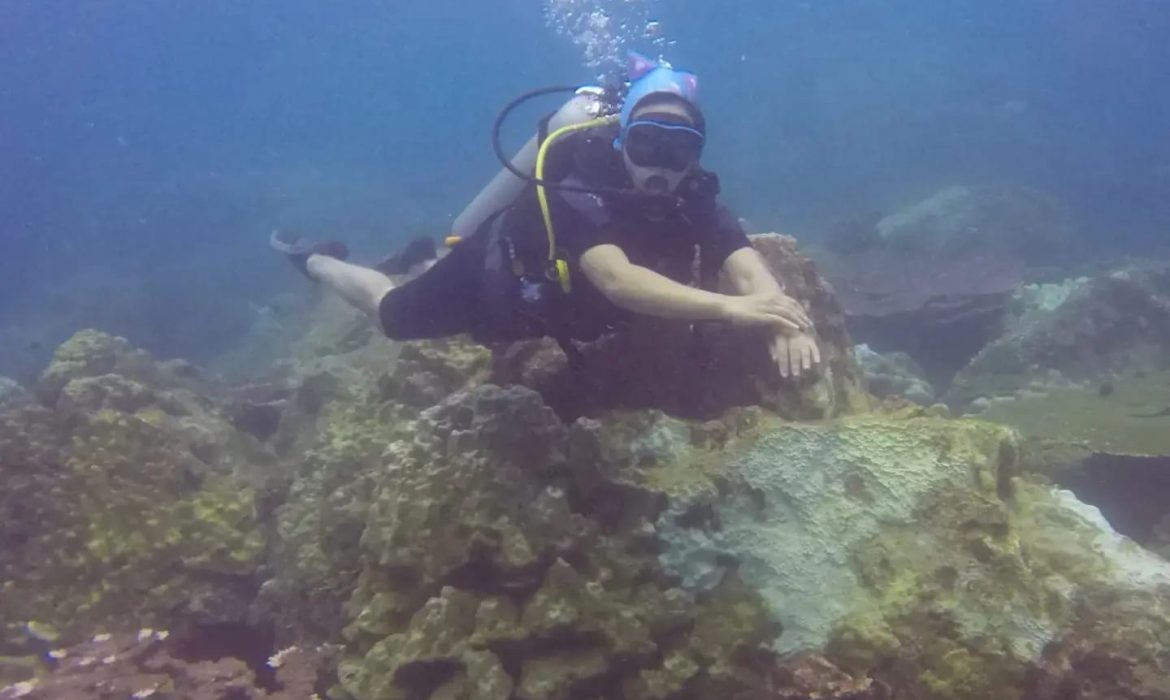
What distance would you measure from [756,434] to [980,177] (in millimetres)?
33748

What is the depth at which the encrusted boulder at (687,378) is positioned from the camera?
434cm

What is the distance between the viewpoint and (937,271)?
12.4 metres

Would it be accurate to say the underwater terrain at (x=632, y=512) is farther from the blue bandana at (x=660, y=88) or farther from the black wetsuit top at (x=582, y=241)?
the blue bandana at (x=660, y=88)

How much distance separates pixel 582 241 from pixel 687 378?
1079mm

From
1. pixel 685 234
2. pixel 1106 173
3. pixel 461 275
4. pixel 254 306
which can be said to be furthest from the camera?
pixel 1106 173

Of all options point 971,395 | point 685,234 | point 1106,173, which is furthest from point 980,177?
point 685,234

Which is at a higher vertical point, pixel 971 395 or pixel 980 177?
pixel 980 177

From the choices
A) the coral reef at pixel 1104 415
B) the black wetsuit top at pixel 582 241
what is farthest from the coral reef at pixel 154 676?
the coral reef at pixel 1104 415

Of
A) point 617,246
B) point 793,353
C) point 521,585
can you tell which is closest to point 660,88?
point 617,246

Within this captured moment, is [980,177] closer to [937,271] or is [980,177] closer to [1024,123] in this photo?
[1024,123]

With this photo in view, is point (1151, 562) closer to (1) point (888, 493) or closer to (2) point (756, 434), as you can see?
(1) point (888, 493)

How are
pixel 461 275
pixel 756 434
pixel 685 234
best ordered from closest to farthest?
pixel 756 434, pixel 685 234, pixel 461 275

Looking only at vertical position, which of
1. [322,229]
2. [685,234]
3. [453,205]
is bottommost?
[685,234]

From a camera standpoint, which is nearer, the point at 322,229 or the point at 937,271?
the point at 937,271
